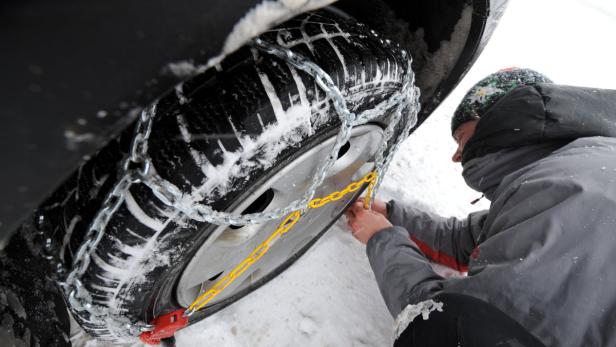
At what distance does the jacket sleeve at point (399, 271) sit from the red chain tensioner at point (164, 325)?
0.64 metres

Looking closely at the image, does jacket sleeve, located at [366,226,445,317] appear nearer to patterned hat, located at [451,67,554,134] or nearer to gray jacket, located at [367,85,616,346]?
gray jacket, located at [367,85,616,346]

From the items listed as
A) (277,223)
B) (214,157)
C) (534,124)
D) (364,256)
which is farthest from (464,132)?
(214,157)

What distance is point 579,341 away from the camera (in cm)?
87

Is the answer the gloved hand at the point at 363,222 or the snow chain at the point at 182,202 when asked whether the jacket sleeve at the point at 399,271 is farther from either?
the snow chain at the point at 182,202

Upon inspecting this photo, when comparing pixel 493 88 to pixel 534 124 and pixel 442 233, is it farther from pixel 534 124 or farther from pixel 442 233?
pixel 442 233

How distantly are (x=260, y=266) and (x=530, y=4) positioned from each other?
12.7 ft

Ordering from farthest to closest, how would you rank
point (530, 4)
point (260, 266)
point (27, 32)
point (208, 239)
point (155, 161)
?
1. point (530, 4)
2. point (260, 266)
3. point (208, 239)
4. point (155, 161)
5. point (27, 32)

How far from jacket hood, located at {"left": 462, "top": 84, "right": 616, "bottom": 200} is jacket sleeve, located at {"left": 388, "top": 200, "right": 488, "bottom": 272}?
14.3 inches

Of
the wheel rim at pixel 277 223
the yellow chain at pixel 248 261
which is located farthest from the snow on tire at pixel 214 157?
the yellow chain at pixel 248 261

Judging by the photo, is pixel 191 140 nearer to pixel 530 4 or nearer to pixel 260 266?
pixel 260 266

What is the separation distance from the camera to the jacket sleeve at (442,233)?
1637mm

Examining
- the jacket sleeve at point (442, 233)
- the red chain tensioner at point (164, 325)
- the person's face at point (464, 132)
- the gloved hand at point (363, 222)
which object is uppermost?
the red chain tensioner at point (164, 325)

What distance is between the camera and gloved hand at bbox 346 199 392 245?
1483 millimetres

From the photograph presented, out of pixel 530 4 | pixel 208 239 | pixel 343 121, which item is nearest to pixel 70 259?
pixel 208 239
